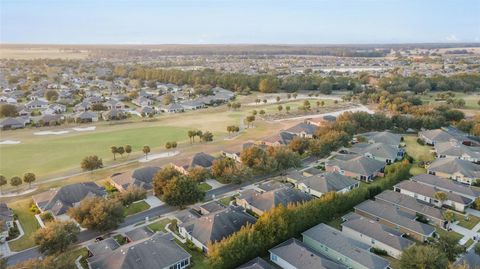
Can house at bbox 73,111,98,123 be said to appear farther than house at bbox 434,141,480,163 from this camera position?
Yes

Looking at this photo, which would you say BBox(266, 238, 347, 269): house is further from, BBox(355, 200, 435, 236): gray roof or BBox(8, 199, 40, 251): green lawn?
BBox(8, 199, 40, 251): green lawn

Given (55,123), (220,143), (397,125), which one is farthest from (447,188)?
(55,123)

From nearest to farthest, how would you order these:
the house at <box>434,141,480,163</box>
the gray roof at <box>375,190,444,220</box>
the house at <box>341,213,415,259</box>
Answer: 1. the house at <box>341,213,415,259</box>
2. the gray roof at <box>375,190,444,220</box>
3. the house at <box>434,141,480,163</box>

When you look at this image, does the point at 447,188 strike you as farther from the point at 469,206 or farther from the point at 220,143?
the point at 220,143

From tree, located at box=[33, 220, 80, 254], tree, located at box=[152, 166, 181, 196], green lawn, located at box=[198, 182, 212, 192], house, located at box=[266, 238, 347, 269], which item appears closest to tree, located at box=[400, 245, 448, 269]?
house, located at box=[266, 238, 347, 269]

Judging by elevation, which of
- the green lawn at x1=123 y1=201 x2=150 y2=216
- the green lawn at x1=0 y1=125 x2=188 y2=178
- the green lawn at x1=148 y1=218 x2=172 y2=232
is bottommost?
the green lawn at x1=0 y1=125 x2=188 y2=178

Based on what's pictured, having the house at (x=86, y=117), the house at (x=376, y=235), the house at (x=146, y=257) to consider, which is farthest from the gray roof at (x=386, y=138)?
the house at (x=86, y=117)
